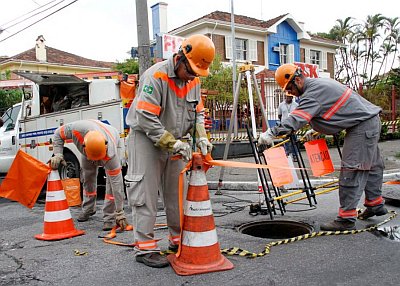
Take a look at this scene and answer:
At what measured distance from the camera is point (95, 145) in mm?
4957

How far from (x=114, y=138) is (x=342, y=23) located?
36.2 m

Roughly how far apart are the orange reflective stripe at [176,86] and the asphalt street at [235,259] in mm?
1537

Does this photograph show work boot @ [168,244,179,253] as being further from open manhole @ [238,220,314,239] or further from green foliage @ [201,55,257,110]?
green foliage @ [201,55,257,110]

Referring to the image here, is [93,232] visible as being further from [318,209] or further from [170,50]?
[170,50]

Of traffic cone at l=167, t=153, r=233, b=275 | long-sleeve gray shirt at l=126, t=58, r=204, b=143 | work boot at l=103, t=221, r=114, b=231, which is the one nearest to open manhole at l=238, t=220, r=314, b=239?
traffic cone at l=167, t=153, r=233, b=275

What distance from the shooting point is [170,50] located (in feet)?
28.4

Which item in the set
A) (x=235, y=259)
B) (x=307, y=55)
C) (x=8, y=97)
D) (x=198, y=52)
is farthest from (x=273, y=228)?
(x=307, y=55)

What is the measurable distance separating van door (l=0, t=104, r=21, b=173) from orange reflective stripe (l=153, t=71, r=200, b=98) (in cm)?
732

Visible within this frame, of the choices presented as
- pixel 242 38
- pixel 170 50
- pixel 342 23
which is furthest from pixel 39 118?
pixel 342 23

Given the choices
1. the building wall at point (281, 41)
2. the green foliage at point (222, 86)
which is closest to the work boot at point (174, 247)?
the green foliage at point (222, 86)

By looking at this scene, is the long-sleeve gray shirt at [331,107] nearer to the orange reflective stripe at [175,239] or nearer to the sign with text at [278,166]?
the sign with text at [278,166]

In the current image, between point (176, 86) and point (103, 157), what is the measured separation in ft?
5.76

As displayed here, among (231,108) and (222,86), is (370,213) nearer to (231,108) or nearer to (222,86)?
(231,108)

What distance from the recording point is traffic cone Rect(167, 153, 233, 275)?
3574 mm
